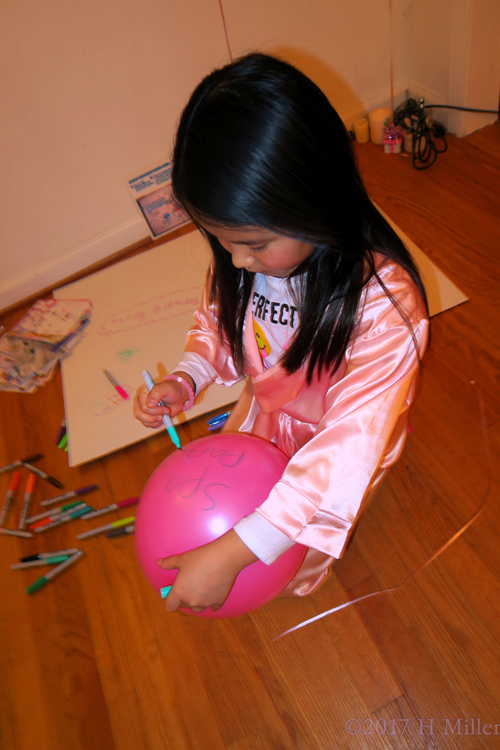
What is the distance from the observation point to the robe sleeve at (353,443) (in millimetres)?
625

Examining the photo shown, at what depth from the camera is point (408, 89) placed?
1706 millimetres

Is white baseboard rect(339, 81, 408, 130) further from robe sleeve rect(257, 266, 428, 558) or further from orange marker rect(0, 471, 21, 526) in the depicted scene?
orange marker rect(0, 471, 21, 526)

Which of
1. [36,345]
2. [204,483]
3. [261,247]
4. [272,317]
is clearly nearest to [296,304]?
[272,317]

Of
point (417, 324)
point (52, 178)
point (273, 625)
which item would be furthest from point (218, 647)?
point (52, 178)

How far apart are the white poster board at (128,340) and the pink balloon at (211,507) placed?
457 millimetres

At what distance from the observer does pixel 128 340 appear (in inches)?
53.7

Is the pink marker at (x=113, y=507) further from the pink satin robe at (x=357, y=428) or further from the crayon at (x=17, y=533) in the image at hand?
the pink satin robe at (x=357, y=428)

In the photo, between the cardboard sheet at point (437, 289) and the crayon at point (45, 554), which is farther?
the cardboard sheet at point (437, 289)

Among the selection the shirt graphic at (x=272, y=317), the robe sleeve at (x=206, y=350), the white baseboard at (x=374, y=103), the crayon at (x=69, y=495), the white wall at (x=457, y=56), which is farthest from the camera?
the white baseboard at (x=374, y=103)

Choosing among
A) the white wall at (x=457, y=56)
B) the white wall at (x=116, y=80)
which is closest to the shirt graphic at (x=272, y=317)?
the white wall at (x=116, y=80)

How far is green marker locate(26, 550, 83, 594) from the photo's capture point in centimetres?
98

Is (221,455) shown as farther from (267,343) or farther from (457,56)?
(457,56)

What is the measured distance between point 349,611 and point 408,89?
1.68 m

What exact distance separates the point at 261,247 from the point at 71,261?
1.26 metres
